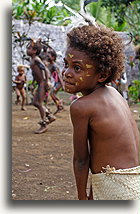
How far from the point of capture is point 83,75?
162 centimetres

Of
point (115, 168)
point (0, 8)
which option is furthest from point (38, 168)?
point (115, 168)

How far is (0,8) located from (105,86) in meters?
1.01

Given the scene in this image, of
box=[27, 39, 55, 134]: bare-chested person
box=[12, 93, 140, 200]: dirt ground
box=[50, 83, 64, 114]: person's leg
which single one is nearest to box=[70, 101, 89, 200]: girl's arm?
box=[12, 93, 140, 200]: dirt ground

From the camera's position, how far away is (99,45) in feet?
5.22

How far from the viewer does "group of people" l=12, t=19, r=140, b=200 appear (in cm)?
160

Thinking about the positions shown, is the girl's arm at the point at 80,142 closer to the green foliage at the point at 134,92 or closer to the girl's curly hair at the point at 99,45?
the girl's curly hair at the point at 99,45

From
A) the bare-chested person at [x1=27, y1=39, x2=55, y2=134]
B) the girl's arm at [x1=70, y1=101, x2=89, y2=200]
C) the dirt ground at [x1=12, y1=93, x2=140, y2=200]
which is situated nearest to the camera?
the girl's arm at [x1=70, y1=101, x2=89, y2=200]

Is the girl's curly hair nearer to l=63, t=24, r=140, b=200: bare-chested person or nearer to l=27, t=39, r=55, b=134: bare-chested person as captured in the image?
l=63, t=24, r=140, b=200: bare-chested person

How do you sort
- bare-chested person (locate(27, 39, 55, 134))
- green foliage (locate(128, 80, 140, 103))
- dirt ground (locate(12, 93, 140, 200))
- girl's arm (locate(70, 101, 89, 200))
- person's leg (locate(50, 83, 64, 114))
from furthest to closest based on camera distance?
green foliage (locate(128, 80, 140, 103))
person's leg (locate(50, 83, 64, 114))
bare-chested person (locate(27, 39, 55, 134))
dirt ground (locate(12, 93, 140, 200))
girl's arm (locate(70, 101, 89, 200))

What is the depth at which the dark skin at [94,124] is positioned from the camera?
1.59 metres

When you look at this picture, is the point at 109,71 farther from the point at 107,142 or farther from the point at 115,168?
the point at 115,168

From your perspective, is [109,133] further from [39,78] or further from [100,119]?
[39,78]

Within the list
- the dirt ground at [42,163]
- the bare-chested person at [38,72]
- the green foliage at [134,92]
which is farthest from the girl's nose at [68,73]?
the green foliage at [134,92]

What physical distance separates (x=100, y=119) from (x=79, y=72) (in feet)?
0.79
